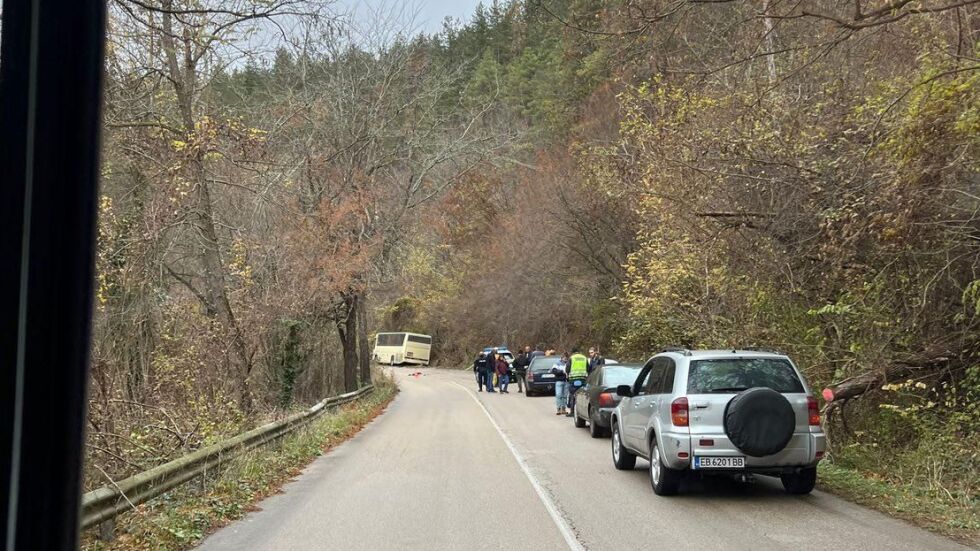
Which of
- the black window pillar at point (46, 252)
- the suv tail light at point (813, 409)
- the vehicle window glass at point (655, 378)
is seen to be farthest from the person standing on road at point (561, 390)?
the black window pillar at point (46, 252)

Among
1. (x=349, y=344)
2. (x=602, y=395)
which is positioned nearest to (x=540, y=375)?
(x=349, y=344)

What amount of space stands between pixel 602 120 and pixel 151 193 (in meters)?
24.3

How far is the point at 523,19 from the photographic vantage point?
11.1 m

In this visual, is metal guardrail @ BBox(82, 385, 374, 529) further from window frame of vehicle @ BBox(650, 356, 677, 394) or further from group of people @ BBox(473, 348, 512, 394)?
group of people @ BBox(473, 348, 512, 394)

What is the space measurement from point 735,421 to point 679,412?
2.19 ft

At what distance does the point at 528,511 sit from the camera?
8.91 metres

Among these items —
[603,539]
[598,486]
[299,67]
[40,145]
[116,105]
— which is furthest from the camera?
[299,67]

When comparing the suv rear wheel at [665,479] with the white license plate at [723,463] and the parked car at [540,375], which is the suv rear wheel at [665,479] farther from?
the parked car at [540,375]

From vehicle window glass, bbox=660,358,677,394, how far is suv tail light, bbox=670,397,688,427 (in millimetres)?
325

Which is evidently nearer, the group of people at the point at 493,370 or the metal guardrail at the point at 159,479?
the metal guardrail at the point at 159,479

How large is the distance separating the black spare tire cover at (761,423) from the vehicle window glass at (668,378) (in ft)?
3.24

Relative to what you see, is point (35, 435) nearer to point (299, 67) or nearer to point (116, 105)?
point (116, 105)

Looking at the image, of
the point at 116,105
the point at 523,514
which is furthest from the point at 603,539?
the point at 116,105

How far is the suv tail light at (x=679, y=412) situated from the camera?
932cm
